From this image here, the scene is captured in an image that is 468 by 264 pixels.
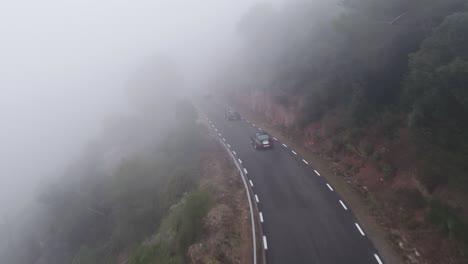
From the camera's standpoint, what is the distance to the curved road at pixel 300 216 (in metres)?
14.2

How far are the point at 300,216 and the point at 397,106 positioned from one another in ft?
30.9

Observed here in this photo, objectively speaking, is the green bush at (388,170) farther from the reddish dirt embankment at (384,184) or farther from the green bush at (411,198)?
the green bush at (411,198)

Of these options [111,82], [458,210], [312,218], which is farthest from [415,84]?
[111,82]

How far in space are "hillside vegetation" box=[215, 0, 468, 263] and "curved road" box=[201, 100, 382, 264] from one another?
6.78ft

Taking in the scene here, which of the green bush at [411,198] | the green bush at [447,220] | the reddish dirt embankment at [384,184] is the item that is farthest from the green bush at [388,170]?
the green bush at [447,220]

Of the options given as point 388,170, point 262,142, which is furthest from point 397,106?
point 262,142

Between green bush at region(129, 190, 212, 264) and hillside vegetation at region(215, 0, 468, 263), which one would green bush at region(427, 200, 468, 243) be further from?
green bush at region(129, 190, 212, 264)

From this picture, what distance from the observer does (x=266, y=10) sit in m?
61.6

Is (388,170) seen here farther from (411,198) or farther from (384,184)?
(411,198)

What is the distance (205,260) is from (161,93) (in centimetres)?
3964

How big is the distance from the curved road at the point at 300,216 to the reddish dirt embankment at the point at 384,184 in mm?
887

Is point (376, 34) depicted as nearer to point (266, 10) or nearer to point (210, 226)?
point (210, 226)

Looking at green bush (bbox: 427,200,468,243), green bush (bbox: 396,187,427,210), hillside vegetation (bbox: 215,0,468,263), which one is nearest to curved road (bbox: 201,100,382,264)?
hillside vegetation (bbox: 215,0,468,263)

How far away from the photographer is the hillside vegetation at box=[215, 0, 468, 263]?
14883 millimetres
